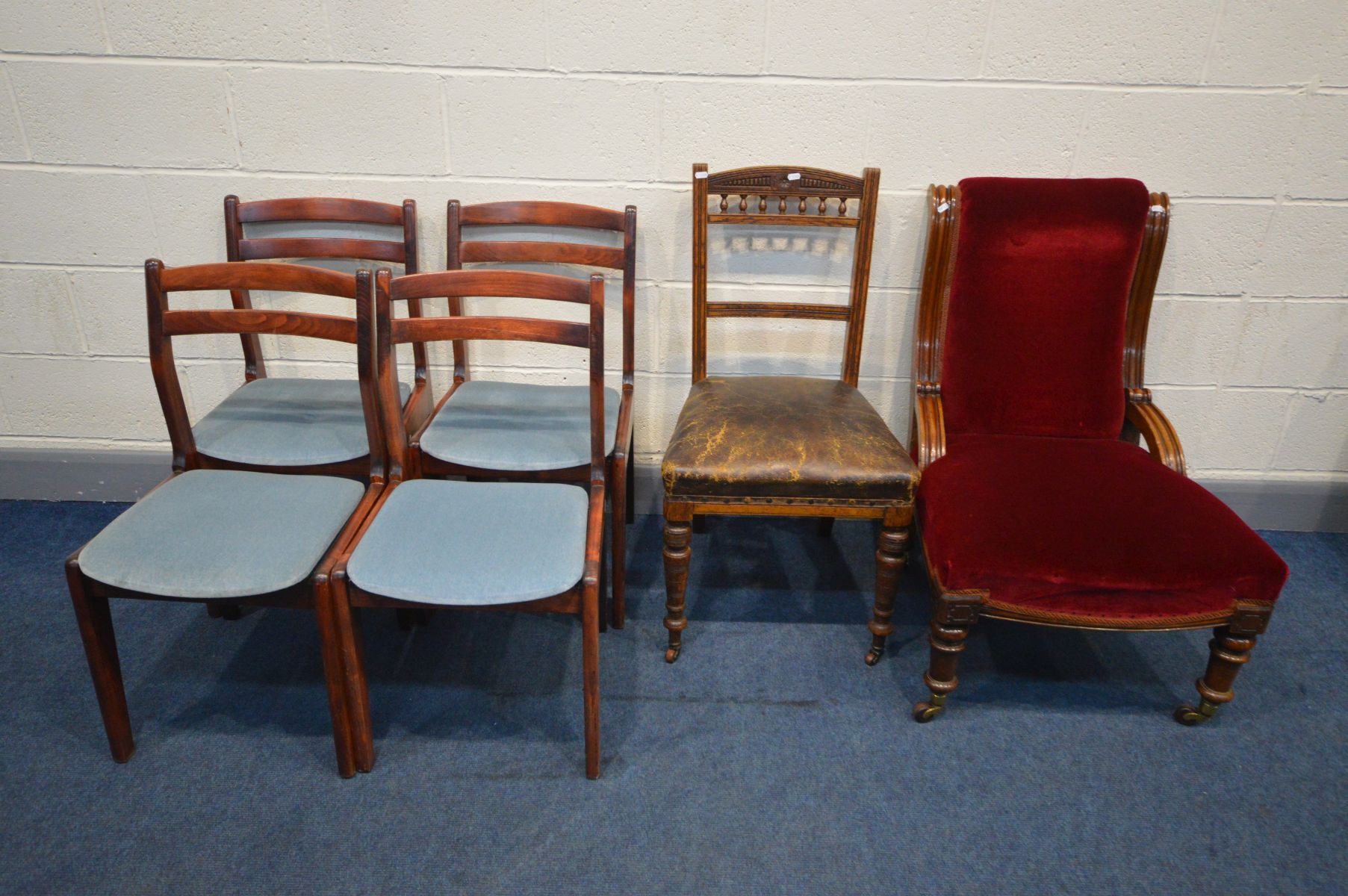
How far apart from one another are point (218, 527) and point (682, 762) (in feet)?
3.14

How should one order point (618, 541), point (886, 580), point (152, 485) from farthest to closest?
point (152, 485)
point (618, 541)
point (886, 580)

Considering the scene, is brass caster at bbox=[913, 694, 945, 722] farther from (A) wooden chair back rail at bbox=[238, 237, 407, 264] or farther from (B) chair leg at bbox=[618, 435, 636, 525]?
(A) wooden chair back rail at bbox=[238, 237, 407, 264]

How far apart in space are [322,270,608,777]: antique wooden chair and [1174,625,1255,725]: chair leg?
3.99 ft

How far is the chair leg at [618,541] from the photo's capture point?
1845 millimetres

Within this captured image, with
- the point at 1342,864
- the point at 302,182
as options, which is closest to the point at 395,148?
the point at 302,182

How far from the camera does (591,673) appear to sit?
1.46 metres

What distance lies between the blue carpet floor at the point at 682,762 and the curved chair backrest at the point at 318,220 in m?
0.87

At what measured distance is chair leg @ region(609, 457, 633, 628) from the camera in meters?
1.84

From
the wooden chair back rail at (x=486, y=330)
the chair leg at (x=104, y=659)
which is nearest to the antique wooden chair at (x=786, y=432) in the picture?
the wooden chair back rail at (x=486, y=330)

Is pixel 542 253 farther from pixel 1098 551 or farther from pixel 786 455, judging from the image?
pixel 1098 551

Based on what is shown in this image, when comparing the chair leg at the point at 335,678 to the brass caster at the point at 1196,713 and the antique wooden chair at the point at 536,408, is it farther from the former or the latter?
the brass caster at the point at 1196,713

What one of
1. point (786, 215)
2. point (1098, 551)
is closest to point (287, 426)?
point (786, 215)

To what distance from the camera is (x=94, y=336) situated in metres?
2.28

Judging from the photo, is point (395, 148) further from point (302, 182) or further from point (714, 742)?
point (714, 742)
